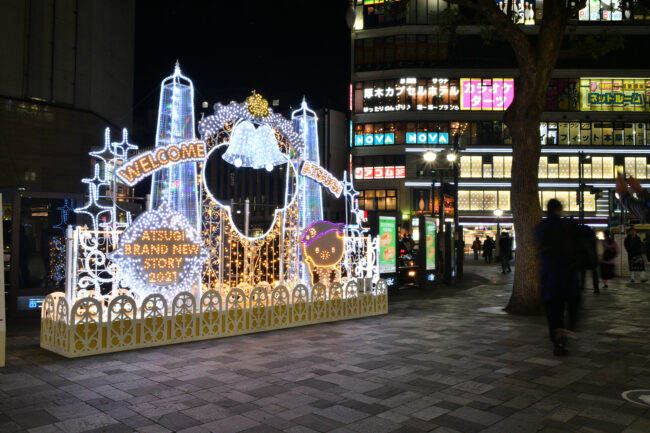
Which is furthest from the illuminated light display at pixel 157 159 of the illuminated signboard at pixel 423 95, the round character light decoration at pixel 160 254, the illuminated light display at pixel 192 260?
the illuminated signboard at pixel 423 95

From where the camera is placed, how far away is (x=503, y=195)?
42.9 m

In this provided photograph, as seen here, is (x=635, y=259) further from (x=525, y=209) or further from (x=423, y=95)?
(x=423, y=95)

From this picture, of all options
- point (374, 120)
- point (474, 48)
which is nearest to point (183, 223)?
point (374, 120)

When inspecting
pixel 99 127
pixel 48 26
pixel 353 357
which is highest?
pixel 48 26

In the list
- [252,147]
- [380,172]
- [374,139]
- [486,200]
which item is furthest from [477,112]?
[252,147]

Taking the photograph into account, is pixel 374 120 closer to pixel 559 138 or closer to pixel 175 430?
pixel 559 138

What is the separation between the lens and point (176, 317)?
7.80 meters

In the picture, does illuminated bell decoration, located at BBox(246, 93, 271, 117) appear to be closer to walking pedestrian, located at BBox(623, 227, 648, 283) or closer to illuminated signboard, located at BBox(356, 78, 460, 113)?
walking pedestrian, located at BBox(623, 227, 648, 283)

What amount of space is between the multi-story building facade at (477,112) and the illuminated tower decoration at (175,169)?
32389 mm

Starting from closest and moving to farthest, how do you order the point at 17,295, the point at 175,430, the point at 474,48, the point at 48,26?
the point at 175,430
the point at 17,295
the point at 48,26
the point at 474,48

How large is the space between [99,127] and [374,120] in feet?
85.8

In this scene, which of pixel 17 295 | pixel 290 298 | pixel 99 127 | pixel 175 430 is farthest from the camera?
pixel 99 127

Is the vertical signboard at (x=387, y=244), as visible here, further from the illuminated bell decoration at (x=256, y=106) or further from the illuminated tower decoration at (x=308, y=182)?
the illuminated bell decoration at (x=256, y=106)

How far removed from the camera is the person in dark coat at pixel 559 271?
21.9ft
